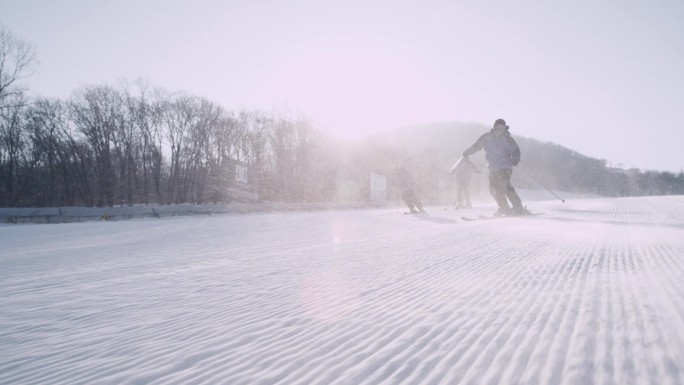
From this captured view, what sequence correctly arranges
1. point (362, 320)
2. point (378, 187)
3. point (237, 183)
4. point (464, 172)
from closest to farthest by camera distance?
point (362, 320) → point (464, 172) → point (237, 183) → point (378, 187)

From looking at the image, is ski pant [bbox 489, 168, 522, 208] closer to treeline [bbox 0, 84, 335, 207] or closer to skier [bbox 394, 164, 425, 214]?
skier [bbox 394, 164, 425, 214]

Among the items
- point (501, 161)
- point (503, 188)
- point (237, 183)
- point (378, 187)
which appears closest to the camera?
point (503, 188)

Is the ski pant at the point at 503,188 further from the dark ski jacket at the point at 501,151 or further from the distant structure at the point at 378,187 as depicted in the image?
the distant structure at the point at 378,187

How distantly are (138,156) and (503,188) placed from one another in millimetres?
30803

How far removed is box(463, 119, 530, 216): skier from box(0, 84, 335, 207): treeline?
24211 mm

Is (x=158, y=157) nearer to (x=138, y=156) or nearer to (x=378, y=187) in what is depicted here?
(x=138, y=156)

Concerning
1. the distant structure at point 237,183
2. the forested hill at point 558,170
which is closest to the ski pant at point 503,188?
the distant structure at point 237,183

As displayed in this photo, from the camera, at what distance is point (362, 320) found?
1637 millimetres

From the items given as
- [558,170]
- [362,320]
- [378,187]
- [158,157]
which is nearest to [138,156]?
[158,157]

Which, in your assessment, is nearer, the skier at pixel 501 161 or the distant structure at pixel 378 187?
the skier at pixel 501 161

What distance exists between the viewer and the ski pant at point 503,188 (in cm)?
801

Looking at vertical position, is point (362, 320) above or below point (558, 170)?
below

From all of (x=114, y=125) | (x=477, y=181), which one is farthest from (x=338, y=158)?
(x=477, y=181)

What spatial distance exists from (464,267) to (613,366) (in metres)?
1.56
